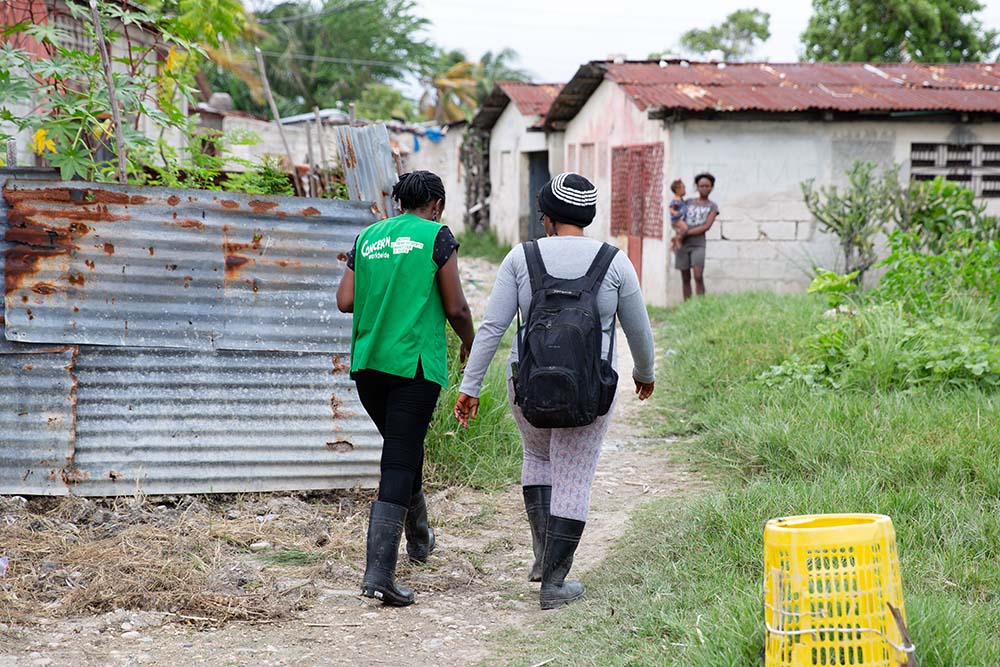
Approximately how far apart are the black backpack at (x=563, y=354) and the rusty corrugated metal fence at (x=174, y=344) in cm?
165

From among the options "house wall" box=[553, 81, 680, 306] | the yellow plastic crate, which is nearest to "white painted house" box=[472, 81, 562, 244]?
"house wall" box=[553, 81, 680, 306]

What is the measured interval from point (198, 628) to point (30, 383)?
1.70 meters

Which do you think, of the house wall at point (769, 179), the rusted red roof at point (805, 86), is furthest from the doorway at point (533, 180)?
the house wall at point (769, 179)

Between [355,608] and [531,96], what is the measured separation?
1833 centimetres

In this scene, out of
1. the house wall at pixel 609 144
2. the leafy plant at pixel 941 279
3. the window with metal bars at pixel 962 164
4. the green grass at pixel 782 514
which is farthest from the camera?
the window with metal bars at pixel 962 164

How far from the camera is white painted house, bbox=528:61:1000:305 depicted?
45.9ft

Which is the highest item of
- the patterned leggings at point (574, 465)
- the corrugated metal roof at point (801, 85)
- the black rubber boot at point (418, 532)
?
the corrugated metal roof at point (801, 85)

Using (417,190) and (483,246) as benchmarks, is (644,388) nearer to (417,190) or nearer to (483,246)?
(417,190)

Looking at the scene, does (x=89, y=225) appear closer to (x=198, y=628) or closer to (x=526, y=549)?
(x=198, y=628)

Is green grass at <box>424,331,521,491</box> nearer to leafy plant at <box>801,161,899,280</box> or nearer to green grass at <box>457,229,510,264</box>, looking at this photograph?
leafy plant at <box>801,161,899,280</box>

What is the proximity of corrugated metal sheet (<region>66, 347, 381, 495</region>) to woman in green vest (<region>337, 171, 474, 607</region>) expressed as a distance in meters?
1.12

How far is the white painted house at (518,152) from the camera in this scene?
840 inches

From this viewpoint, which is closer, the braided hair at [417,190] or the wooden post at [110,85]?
the braided hair at [417,190]

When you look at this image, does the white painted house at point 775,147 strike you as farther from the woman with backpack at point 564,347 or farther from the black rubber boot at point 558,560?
the black rubber boot at point 558,560
